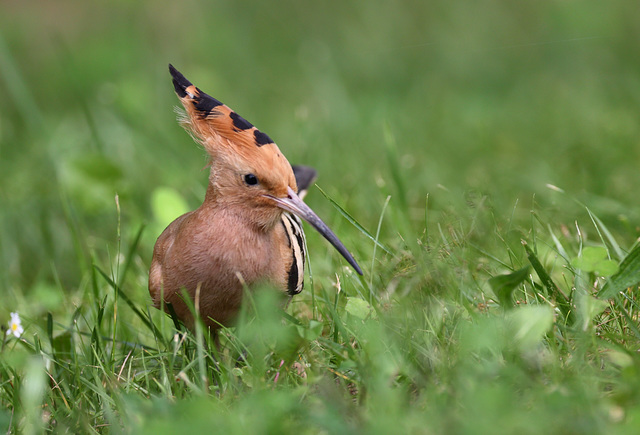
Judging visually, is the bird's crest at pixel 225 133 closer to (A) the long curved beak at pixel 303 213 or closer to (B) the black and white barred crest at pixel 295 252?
(A) the long curved beak at pixel 303 213

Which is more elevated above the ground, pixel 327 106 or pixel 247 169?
pixel 247 169

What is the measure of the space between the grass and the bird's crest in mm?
420

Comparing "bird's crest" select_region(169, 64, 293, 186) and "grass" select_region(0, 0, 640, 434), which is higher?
"bird's crest" select_region(169, 64, 293, 186)

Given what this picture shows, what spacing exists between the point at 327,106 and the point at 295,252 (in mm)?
3015

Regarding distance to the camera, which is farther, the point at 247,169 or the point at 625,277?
the point at 247,169

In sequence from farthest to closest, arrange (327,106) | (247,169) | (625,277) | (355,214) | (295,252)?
(327,106) → (355,214) → (295,252) → (247,169) → (625,277)

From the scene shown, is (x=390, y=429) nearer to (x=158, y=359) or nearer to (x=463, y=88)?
(x=158, y=359)

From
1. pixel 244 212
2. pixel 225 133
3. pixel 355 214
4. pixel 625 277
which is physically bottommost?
pixel 355 214

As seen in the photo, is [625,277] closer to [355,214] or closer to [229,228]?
[229,228]

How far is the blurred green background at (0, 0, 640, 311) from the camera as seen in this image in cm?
425

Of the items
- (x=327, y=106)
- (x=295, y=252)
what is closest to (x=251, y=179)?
(x=295, y=252)

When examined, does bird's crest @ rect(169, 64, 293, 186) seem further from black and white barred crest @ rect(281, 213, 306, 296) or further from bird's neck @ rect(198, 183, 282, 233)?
black and white barred crest @ rect(281, 213, 306, 296)

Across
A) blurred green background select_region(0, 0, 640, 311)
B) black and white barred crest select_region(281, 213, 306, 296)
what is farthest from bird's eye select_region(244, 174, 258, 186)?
blurred green background select_region(0, 0, 640, 311)

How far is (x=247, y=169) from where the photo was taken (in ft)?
8.90
